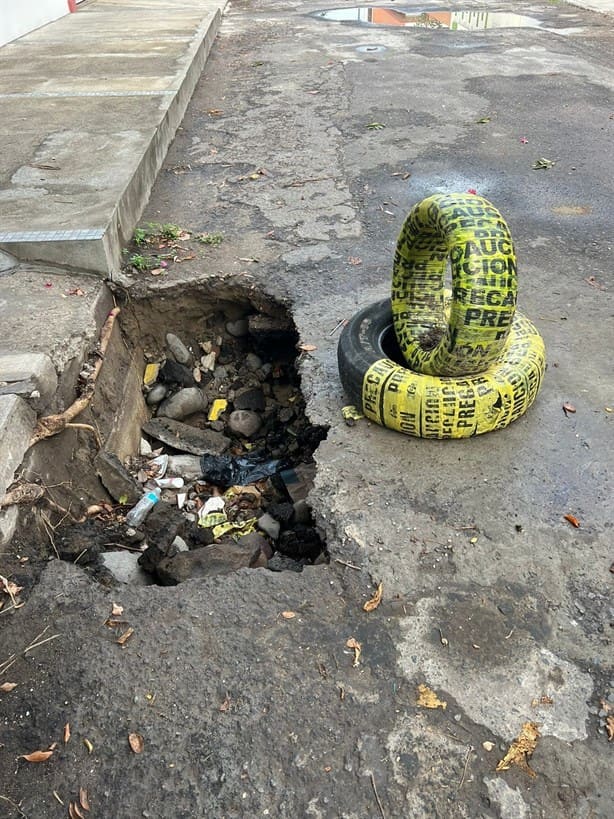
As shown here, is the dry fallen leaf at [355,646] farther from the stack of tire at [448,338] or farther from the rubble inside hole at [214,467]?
the stack of tire at [448,338]

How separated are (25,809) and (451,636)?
1.48m

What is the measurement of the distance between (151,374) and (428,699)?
326cm

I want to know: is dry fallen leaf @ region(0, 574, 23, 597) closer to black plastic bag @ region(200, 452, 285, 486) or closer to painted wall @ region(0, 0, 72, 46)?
black plastic bag @ region(200, 452, 285, 486)

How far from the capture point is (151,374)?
184 inches

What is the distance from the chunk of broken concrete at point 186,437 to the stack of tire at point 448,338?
1259mm

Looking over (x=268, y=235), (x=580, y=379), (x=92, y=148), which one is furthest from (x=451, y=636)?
(x=92, y=148)

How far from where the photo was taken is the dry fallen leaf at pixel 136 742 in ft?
6.55

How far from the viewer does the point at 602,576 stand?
249 centimetres

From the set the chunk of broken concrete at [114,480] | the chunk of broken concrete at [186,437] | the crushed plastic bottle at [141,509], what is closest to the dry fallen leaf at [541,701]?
the crushed plastic bottle at [141,509]

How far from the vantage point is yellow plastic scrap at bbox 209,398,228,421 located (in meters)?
4.53

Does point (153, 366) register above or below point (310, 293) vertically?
below

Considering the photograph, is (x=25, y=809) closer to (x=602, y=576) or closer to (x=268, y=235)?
(x=602, y=576)

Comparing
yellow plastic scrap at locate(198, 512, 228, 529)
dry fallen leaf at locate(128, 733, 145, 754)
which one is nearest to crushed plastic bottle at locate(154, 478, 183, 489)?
yellow plastic scrap at locate(198, 512, 228, 529)

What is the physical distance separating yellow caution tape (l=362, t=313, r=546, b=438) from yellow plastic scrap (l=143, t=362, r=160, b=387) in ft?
6.68
